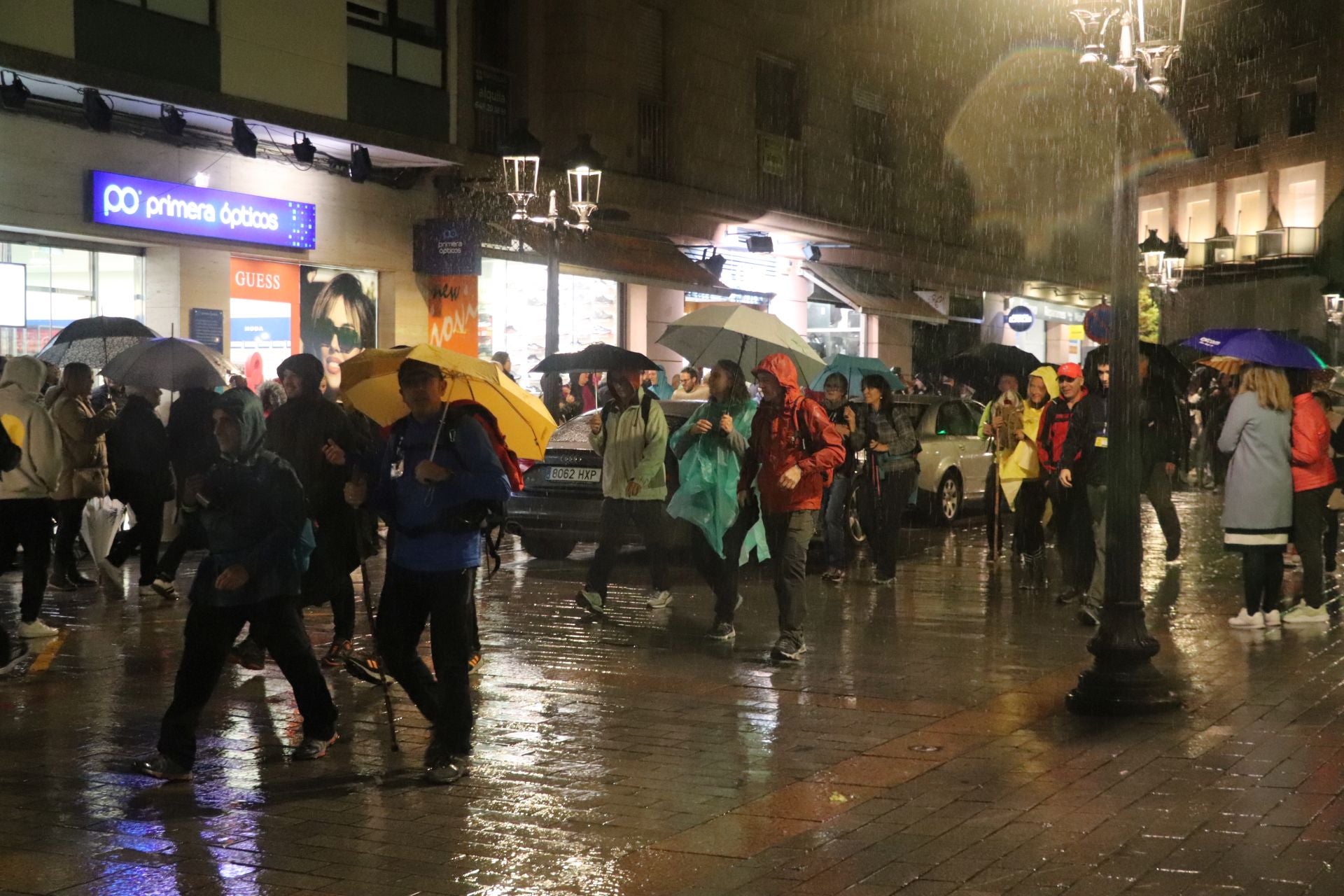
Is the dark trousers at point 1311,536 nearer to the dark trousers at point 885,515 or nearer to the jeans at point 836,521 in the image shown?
the dark trousers at point 885,515

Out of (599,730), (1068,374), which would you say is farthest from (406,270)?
(599,730)

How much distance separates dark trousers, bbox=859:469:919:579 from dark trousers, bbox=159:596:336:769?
289 inches

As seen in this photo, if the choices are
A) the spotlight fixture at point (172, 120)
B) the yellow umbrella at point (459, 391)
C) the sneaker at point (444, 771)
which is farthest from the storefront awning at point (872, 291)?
the sneaker at point (444, 771)

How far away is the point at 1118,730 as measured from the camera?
7605 millimetres

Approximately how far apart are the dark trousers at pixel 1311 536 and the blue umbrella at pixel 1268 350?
89 centimetres

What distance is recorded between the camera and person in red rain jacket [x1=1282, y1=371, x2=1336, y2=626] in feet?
36.0

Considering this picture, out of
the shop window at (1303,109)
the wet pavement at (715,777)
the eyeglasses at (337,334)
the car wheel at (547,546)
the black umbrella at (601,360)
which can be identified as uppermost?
the shop window at (1303,109)

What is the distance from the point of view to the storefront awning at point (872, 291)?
34.1 metres

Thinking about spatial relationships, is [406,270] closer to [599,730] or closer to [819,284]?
[819,284]

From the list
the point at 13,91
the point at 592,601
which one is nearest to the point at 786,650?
the point at 592,601

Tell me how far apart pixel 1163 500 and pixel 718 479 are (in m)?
5.66

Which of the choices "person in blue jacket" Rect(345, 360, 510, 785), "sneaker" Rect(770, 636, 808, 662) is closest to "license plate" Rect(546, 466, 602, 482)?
"sneaker" Rect(770, 636, 808, 662)

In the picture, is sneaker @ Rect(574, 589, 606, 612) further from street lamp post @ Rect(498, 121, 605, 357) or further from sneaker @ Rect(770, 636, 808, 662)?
street lamp post @ Rect(498, 121, 605, 357)

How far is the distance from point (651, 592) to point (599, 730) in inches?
184
